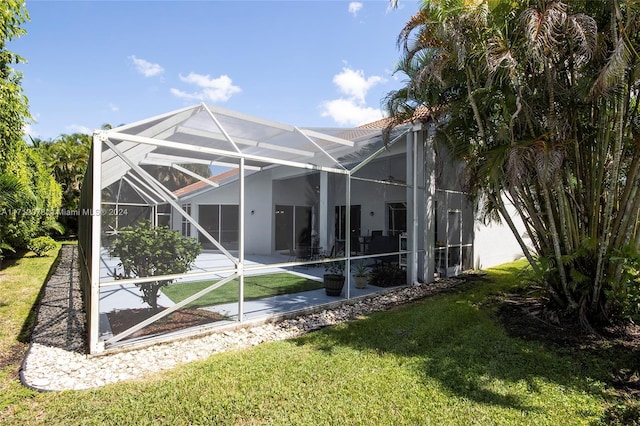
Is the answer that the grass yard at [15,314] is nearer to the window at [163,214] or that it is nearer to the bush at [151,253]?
the bush at [151,253]

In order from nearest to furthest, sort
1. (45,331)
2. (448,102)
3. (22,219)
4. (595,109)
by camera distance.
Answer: (45,331)
(595,109)
(448,102)
(22,219)

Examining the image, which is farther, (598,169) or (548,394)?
(598,169)

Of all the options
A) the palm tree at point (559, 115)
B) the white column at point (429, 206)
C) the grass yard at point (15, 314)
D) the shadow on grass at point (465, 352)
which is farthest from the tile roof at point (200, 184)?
the white column at point (429, 206)

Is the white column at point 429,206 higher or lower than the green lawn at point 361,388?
higher

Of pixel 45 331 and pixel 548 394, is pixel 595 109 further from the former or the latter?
pixel 45 331

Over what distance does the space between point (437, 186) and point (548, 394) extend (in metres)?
7.42

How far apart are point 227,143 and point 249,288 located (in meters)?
3.31

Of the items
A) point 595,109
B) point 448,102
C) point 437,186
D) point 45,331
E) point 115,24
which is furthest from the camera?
point 437,186

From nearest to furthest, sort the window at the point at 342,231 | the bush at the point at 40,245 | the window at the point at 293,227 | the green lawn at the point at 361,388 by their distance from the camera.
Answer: the green lawn at the point at 361,388 < the window at the point at 342,231 < the window at the point at 293,227 < the bush at the point at 40,245

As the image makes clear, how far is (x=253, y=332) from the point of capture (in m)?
5.93

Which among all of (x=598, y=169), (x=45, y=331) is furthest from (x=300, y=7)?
(x=45, y=331)

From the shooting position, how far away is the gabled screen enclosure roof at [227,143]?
→ 5.32 meters

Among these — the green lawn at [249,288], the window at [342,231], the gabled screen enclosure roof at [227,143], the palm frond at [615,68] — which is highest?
the palm frond at [615,68]

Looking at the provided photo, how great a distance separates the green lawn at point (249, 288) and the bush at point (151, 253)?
30cm
